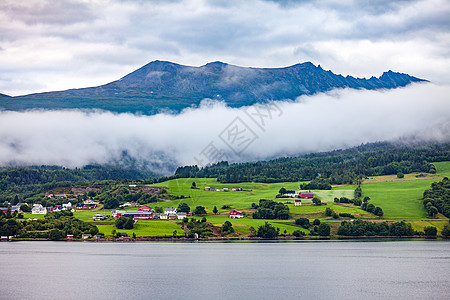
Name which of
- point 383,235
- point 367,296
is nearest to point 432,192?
point 383,235

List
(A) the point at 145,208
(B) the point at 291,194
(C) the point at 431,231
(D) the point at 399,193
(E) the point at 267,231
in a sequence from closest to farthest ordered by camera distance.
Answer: (E) the point at 267,231 → (C) the point at 431,231 → (A) the point at 145,208 → (D) the point at 399,193 → (B) the point at 291,194

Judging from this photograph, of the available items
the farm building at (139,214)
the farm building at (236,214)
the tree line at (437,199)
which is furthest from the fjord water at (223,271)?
the tree line at (437,199)

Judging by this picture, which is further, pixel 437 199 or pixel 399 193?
pixel 399 193

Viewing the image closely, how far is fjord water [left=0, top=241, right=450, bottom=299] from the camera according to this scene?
5962cm

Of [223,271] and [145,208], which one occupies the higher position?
[223,271]

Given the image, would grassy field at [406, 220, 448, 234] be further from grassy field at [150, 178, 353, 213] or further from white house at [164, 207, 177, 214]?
white house at [164, 207, 177, 214]

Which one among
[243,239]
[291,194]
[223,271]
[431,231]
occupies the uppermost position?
[291,194]

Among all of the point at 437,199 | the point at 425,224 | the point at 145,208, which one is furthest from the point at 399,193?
the point at 145,208

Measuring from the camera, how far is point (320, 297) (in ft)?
189

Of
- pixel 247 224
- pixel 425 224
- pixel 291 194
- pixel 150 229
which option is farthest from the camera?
pixel 291 194

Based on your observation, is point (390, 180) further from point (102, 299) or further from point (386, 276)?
point (102, 299)

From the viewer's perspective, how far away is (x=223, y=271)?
7338 cm

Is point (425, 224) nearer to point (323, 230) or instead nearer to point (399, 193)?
point (323, 230)

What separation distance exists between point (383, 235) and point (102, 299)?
82.5m
